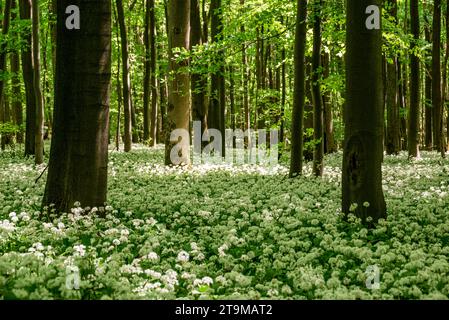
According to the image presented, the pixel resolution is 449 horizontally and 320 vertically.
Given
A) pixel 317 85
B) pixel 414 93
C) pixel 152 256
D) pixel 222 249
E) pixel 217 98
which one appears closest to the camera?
pixel 152 256

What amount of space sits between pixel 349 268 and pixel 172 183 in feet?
25.4

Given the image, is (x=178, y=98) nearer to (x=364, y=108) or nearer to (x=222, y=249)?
(x=364, y=108)

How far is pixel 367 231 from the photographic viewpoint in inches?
291

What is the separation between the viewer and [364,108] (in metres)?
7.99

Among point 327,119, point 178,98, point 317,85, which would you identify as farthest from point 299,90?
point 327,119

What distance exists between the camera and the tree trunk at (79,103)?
27.6 ft

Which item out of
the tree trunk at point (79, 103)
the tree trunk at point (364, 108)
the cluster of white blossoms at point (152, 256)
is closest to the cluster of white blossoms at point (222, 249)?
the cluster of white blossoms at point (152, 256)

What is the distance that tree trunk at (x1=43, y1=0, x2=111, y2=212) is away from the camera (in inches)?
332

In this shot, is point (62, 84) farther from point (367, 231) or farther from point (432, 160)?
point (432, 160)

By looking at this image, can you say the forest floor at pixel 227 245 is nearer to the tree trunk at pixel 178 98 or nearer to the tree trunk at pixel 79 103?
the tree trunk at pixel 79 103

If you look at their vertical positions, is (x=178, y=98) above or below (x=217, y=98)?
below

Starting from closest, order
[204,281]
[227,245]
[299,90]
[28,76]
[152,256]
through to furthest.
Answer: [204,281] → [152,256] → [227,245] → [299,90] → [28,76]

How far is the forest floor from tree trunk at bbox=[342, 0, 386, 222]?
53cm

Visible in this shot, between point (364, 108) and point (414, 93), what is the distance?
11089 millimetres
